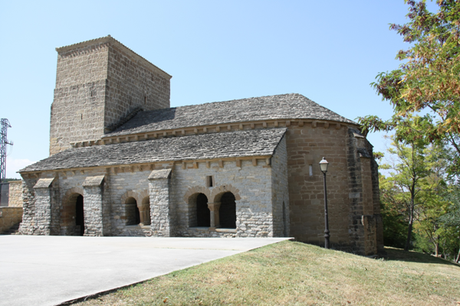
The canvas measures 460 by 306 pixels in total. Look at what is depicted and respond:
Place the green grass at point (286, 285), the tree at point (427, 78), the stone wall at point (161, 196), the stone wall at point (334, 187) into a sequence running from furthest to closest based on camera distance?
Result: the stone wall at point (334, 187)
the stone wall at point (161, 196)
the tree at point (427, 78)
the green grass at point (286, 285)

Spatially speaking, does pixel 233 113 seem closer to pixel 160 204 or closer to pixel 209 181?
pixel 209 181

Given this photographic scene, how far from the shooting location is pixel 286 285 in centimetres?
663

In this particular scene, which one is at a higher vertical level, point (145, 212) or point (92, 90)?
point (92, 90)

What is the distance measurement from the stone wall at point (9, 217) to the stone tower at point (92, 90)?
4.37 meters

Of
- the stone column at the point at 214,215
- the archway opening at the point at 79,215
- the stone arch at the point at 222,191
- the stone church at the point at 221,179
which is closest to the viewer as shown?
the stone arch at the point at 222,191

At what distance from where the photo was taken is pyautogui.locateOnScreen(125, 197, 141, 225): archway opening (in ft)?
57.0

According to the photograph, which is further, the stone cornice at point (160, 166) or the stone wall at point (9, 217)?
the stone wall at point (9, 217)

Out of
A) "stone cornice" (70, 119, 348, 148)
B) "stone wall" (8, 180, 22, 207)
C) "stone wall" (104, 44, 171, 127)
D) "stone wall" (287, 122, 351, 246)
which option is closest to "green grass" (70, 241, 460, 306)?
"stone wall" (287, 122, 351, 246)

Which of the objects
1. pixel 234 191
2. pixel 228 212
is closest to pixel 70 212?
pixel 228 212

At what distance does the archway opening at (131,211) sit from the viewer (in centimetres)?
1738

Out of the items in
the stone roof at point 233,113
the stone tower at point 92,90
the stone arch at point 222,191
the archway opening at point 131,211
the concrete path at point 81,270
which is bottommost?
the concrete path at point 81,270

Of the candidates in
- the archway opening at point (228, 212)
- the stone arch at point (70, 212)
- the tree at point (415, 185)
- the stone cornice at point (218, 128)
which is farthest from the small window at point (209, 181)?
the tree at point (415, 185)

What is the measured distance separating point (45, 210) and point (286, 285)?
1607 centimetres

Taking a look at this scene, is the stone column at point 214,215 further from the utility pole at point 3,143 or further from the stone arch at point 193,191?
the utility pole at point 3,143
